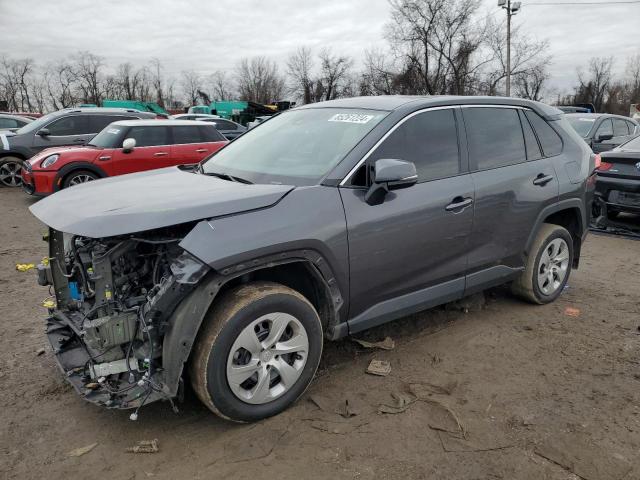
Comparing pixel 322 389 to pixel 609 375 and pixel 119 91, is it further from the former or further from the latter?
pixel 119 91

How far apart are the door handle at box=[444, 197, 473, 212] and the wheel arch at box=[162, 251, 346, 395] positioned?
41.8 inches

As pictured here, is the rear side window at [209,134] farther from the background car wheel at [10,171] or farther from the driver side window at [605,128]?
the driver side window at [605,128]

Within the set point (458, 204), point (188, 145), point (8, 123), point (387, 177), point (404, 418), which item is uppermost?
point (8, 123)

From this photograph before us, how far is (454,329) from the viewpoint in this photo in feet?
13.9

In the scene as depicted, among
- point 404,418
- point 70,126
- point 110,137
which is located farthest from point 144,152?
point 404,418

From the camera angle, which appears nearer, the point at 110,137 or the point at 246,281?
the point at 246,281

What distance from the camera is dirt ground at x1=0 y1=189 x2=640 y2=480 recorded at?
2.59 m

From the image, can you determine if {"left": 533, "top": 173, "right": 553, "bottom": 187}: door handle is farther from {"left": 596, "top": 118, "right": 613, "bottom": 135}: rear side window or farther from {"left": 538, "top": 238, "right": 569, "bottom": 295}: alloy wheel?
{"left": 596, "top": 118, "right": 613, "bottom": 135}: rear side window

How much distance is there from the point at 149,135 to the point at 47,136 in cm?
301

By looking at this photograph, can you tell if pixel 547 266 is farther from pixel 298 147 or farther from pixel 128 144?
pixel 128 144

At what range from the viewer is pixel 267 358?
2848mm

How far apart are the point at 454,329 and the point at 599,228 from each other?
475cm

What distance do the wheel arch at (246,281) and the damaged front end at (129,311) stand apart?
0.18 feet

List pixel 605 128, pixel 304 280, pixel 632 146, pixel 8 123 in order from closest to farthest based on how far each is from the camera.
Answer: pixel 304 280 → pixel 632 146 → pixel 605 128 → pixel 8 123
